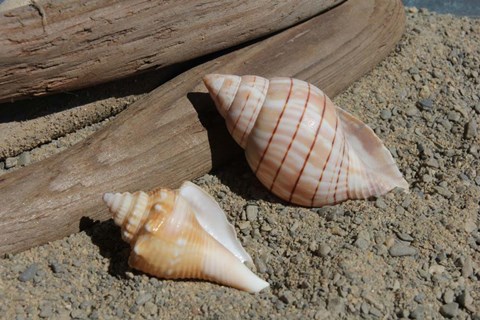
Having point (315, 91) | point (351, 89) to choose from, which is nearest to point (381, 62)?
point (351, 89)

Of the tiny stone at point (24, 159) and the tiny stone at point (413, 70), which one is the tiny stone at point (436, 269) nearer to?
the tiny stone at point (413, 70)

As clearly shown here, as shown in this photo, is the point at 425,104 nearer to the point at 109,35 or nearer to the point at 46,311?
the point at 109,35

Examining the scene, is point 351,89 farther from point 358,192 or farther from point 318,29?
point 358,192

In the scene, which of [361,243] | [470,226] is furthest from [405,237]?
[470,226]

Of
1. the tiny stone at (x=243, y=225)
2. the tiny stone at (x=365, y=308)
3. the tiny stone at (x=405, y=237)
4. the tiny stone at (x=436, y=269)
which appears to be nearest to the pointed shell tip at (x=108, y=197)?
the tiny stone at (x=243, y=225)

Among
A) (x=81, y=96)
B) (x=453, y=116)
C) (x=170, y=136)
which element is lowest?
(x=453, y=116)

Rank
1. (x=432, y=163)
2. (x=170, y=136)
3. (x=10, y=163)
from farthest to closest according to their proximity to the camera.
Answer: (x=10, y=163), (x=432, y=163), (x=170, y=136)

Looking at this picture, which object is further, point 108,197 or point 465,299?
point 108,197

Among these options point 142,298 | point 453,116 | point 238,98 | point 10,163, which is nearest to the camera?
point 142,298
